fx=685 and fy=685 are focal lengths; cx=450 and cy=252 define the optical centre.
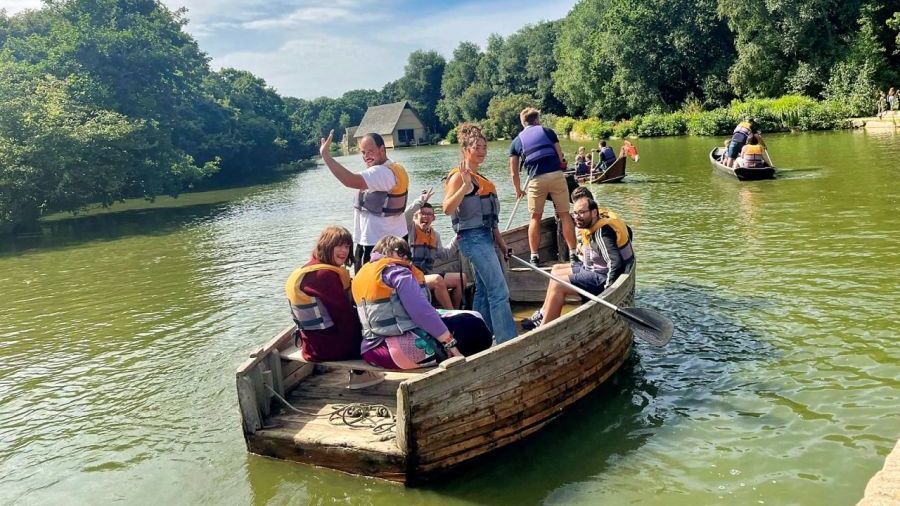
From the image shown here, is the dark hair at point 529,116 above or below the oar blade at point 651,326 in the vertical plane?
above

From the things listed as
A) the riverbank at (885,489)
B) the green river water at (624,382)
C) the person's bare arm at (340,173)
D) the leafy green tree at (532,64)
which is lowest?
the green river water at (624,382)

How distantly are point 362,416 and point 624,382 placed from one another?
264 cm

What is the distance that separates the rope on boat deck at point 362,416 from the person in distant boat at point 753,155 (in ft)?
51.9

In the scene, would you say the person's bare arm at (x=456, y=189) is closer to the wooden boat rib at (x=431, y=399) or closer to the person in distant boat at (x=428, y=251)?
the person in distant boat at (x=428, y=251)

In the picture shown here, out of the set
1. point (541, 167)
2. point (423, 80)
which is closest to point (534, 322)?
point (541, 167)

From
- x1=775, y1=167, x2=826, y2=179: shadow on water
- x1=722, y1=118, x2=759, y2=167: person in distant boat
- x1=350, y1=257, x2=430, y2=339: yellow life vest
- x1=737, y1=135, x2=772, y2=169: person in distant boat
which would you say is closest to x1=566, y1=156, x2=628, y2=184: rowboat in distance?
x1=722, y1=118, x2=759, y2=167: person in distant boat

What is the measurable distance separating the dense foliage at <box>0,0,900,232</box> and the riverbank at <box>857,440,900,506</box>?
25385 millimetres

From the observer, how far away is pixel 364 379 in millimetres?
5676

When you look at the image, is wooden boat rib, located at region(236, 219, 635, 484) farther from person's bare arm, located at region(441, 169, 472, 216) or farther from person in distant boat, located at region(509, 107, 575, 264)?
person in distant boat, located at region(509, 107, 575, 264)

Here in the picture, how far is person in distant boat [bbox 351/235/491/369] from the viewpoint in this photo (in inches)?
202

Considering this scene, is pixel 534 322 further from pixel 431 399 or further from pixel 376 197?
pixel 431 399

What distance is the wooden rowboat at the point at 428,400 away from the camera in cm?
475

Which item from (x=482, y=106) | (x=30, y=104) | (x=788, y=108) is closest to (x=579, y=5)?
(x=482, y=106)

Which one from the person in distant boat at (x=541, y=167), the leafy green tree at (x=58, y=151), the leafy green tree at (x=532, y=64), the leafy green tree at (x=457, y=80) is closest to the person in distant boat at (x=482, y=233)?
the person in distant boat at (x=541, y=167)
